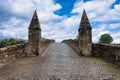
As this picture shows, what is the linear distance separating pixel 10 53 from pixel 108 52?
559 centimetres

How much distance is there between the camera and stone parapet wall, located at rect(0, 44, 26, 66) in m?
8.76

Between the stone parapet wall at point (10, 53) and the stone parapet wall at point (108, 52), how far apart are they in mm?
5328

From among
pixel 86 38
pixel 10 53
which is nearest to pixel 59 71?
pixel 10 53

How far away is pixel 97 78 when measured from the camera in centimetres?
627

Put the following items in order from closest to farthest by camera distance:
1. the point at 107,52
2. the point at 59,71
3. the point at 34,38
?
1. the point at 59,71
2. the point at 107,52
3. the point at 34,38

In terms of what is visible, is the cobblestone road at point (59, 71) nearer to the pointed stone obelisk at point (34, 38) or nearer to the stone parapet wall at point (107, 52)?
the stone parapet wall at point (107, 52)

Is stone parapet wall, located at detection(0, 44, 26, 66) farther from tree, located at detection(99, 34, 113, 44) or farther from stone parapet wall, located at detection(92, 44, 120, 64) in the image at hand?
tree, located at detection(99, 34, 113, 44)

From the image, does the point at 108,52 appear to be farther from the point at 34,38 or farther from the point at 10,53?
the point at 34,38

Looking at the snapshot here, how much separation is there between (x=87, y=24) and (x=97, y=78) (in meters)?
8.34

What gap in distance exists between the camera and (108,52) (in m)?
10.4

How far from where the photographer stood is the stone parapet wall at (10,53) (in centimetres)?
876

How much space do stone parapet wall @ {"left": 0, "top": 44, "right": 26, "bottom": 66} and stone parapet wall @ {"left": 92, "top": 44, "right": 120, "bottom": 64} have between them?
5.33 meters

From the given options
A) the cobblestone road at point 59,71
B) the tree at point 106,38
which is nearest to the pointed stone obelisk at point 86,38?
the cobblestone road at point 59,71

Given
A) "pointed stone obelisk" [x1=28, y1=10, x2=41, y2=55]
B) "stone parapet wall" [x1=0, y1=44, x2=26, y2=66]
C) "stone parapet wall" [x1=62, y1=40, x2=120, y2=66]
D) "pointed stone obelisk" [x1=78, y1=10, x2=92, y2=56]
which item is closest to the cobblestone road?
"stone parapet wall" [x1=0, y1=44, x2=26, y2=66]
